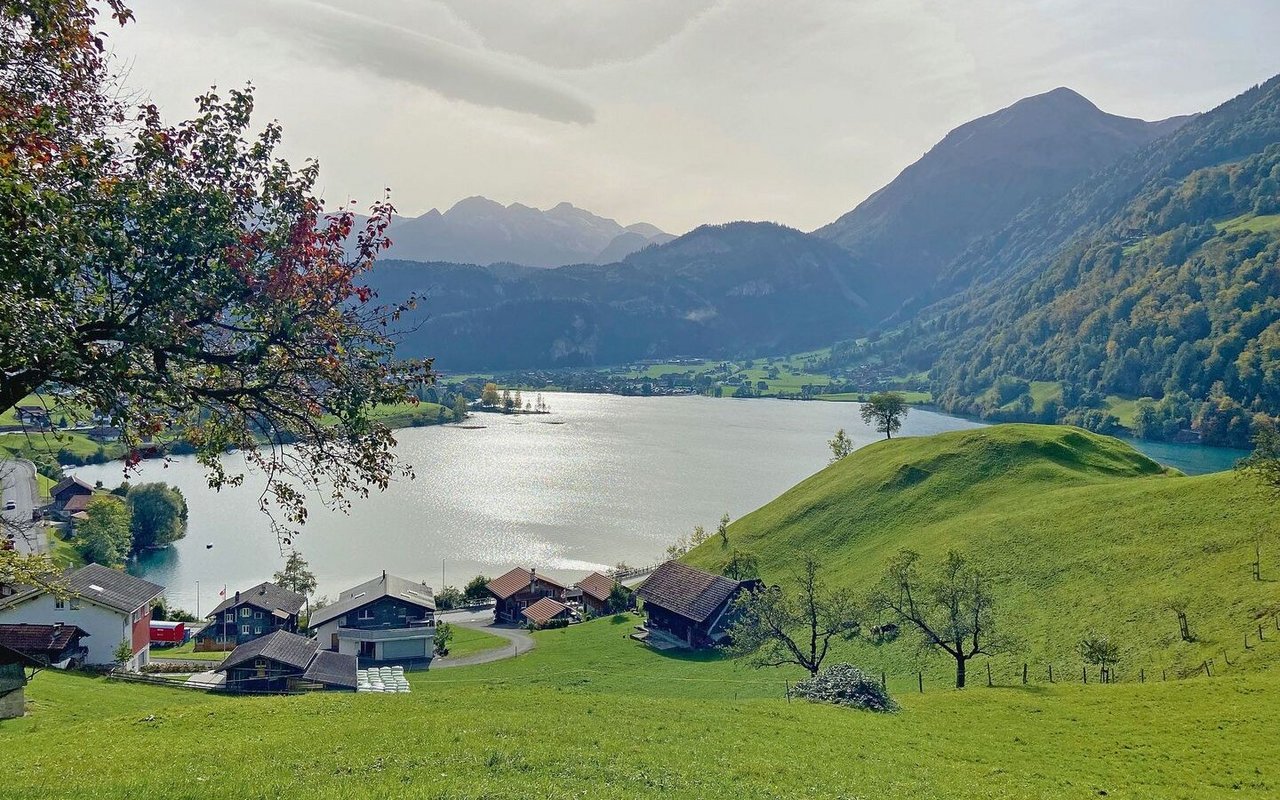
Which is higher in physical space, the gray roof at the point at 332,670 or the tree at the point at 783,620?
the tree at the point at 783,620

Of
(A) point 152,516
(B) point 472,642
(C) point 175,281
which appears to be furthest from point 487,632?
(A) point 152,516

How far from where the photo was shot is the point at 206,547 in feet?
381

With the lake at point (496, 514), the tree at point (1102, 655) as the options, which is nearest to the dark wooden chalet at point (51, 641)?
the lake at point (496, 514)

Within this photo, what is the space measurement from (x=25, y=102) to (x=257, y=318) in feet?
14.6

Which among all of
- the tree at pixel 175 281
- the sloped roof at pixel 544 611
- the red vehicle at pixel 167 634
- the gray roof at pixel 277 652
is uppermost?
the tree at pixel 175 281

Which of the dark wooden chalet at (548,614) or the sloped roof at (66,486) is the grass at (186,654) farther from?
the sloped roof at (66,486)

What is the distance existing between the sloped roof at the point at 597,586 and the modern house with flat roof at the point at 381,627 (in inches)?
740

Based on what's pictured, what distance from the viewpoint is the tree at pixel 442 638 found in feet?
223

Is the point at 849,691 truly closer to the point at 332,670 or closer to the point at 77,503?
the point at 332,670

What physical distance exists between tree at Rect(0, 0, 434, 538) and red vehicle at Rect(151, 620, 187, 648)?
260 feet

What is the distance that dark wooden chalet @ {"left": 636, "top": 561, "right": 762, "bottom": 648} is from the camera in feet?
205

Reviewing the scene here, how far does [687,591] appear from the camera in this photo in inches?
2606

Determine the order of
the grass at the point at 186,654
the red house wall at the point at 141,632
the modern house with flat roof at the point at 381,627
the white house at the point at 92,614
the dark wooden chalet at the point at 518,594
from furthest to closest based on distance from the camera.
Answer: the dark wooden chalet at the point at 518,594 < the modern house with flat roof at the point at 381,627 < the grass at the point at 186,654 < the red house wall at the point at 141,632 < the white house at the point at 92,614

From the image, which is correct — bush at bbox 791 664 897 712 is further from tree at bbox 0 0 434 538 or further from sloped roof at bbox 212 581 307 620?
sloped roof at bbox 212 581 307 620
